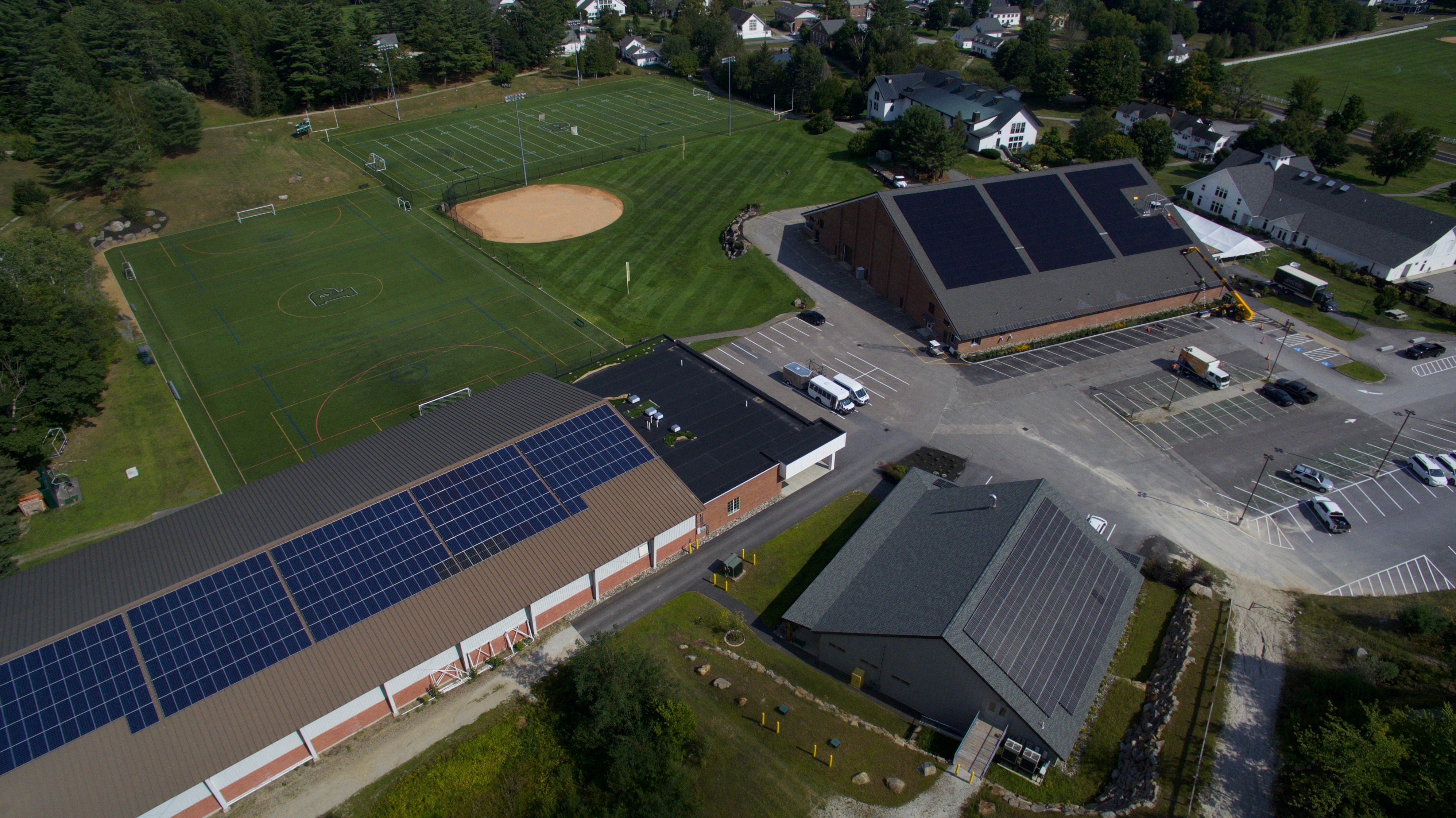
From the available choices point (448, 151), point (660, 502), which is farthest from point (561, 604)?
point (448, 151)

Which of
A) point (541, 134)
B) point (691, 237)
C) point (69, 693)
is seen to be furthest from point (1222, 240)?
point (69, 693)

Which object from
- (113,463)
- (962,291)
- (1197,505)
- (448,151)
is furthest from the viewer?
(448,151)

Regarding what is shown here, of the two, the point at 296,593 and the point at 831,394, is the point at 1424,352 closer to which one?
the point at 831,394

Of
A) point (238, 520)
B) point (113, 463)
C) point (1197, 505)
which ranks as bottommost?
point (113, 463)

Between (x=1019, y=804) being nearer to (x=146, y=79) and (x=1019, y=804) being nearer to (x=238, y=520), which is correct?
(x=238, y=520)

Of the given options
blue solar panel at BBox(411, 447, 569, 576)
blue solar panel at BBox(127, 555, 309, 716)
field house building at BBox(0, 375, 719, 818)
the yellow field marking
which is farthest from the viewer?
the yellow field marking

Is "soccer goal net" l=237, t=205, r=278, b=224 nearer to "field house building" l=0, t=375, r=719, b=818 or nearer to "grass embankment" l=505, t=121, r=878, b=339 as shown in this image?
"grass embankment" l=505, t=121, r=878, b=339

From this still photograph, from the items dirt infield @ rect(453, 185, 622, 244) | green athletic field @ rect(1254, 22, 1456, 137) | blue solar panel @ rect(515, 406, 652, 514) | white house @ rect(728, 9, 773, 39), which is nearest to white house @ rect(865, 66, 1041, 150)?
dirt infield @ rect(453, 185, 622, 244)
